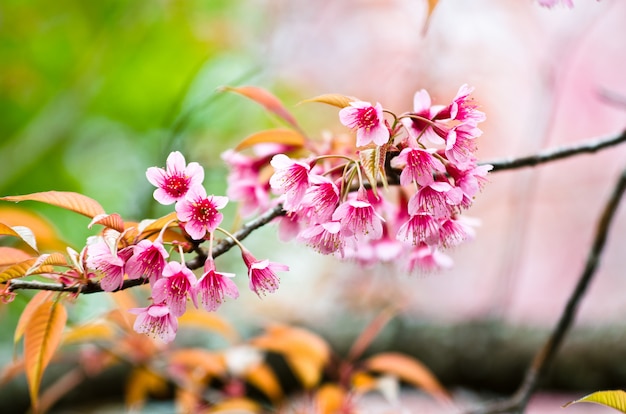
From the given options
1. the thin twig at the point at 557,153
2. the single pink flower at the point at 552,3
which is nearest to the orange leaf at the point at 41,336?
the thin twig at the point at 557,153

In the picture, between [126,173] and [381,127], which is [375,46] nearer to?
[126,173]

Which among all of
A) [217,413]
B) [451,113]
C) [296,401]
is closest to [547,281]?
[296,401]

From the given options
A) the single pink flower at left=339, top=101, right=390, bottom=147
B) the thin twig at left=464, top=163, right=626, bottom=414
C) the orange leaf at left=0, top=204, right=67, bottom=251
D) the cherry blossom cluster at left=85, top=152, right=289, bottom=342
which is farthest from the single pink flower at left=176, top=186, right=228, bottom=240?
the thin twig at left=464, top=163, right=626, bottom=414

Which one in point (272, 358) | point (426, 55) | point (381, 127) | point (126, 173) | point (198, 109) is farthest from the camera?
point (126, 173)

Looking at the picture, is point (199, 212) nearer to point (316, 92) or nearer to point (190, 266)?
point (190, 266)

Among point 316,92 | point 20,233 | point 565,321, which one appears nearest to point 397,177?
point 20,233
